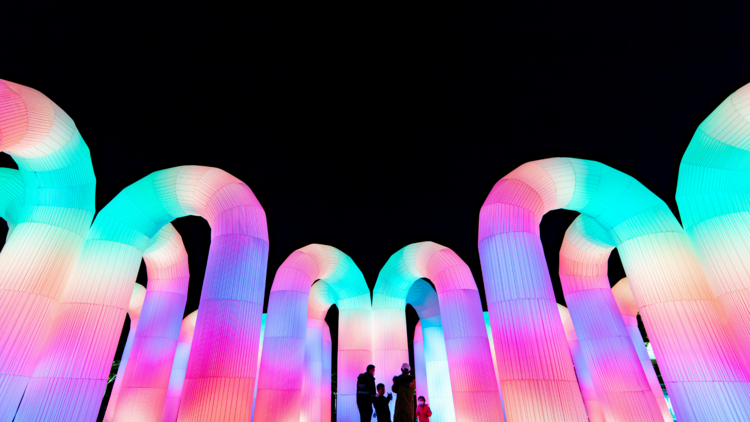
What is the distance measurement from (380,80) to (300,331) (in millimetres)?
6689

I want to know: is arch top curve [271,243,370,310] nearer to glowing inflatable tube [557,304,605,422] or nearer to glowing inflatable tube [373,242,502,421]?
glowing inflatable tube [373,242,502,421]

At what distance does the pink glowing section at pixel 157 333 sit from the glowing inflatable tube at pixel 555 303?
8410 millimetres

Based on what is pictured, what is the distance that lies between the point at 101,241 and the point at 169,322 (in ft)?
13.6

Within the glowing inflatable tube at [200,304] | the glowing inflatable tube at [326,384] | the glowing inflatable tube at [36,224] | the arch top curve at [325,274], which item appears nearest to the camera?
the glowing inflatable tube at [36,224]

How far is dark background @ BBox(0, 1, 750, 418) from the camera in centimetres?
641

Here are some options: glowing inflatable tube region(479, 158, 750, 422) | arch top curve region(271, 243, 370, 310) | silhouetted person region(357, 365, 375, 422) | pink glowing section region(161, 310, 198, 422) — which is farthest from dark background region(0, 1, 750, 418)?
pink glowing section region(161, 310, 198, 422)

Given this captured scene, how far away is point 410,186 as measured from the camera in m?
11.4

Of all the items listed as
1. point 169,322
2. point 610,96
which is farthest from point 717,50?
point 169,322

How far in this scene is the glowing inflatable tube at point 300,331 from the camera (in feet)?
29.5

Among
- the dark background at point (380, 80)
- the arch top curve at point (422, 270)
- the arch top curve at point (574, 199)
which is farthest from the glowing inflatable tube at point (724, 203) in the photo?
the arch top curve at point (422, 270)

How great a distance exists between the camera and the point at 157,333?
10.1 metres

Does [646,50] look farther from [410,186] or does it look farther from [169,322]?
[169,322]

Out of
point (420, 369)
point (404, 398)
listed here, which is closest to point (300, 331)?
point (404, 398)

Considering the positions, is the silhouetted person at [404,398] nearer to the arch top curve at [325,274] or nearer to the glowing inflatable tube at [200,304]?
the glowing inflatable tube at [200,304]
